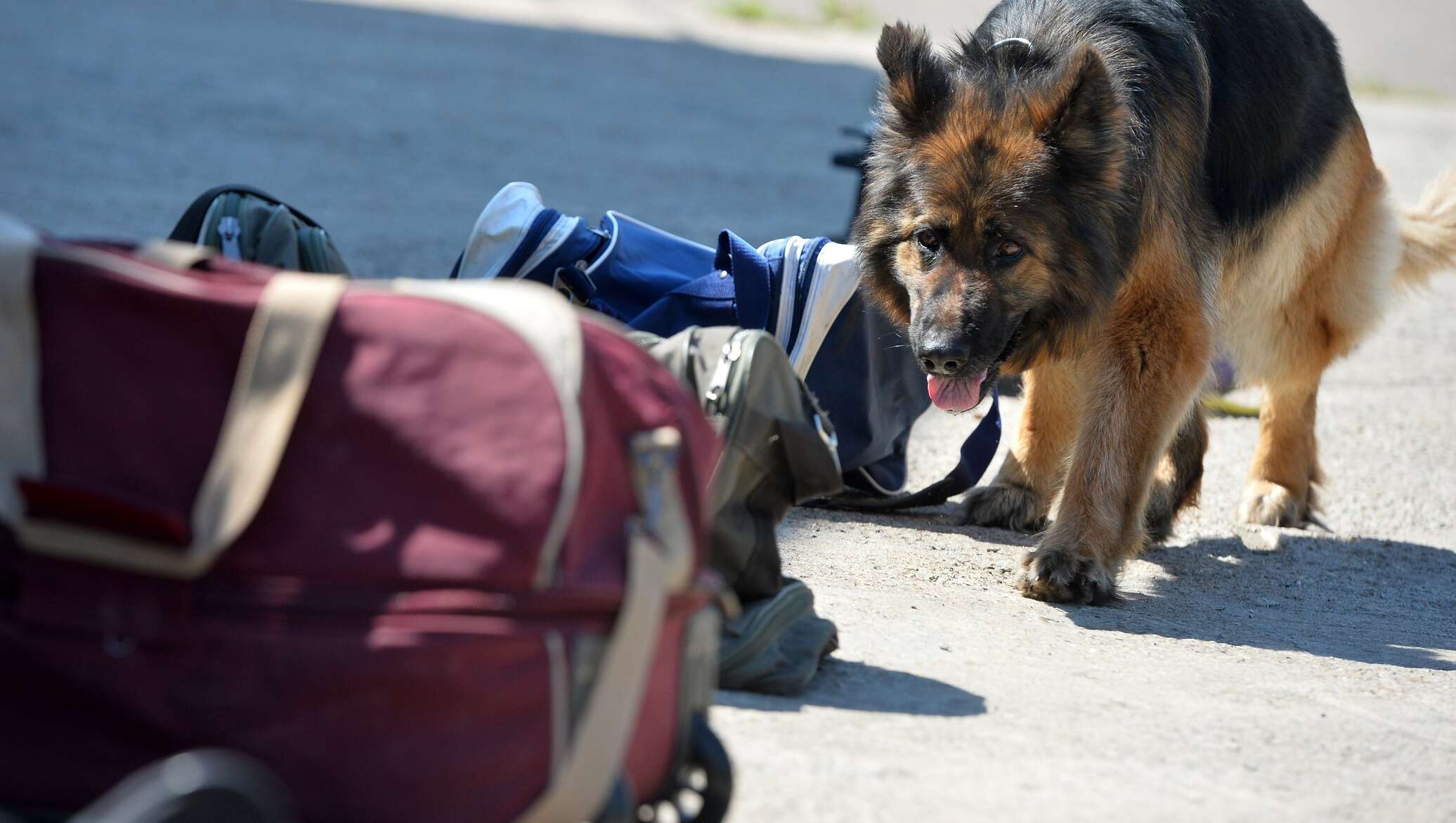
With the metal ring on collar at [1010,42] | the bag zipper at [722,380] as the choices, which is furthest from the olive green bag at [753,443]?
the metal ring on collar at [1010,42]

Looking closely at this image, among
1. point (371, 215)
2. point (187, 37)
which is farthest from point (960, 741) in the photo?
point (187, 37)

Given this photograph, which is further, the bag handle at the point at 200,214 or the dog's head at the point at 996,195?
the dog's head at the point at 996,195

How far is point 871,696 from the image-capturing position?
2641mm

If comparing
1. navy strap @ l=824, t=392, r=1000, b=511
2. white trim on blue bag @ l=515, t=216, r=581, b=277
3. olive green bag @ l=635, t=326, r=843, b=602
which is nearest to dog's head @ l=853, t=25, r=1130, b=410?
navy strap @ l=824, t=392, r=1000, b=511

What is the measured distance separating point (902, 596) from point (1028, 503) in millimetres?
1163

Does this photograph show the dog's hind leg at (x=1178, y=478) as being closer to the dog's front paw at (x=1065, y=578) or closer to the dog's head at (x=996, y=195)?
the dog's front paw at (x=1065, y=578)

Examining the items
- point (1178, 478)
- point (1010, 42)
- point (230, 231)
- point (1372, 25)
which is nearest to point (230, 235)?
point (230, 231)

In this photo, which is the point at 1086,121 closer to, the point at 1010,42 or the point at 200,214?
the point at 1010,42

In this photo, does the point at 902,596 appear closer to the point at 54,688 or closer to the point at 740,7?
the point at 54,688

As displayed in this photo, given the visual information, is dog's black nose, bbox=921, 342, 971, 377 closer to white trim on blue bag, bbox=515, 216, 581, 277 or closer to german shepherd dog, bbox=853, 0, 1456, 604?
german shepherd dog, bbox=853, 0, 1456, 604

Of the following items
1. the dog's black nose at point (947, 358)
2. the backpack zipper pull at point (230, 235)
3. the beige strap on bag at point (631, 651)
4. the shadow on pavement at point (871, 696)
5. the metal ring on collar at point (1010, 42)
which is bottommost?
the shadow on pavement at point (871, 696)

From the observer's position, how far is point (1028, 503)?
446 centimetres

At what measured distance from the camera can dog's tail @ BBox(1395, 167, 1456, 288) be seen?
5.22 metres

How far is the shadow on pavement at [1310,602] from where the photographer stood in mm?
3471
